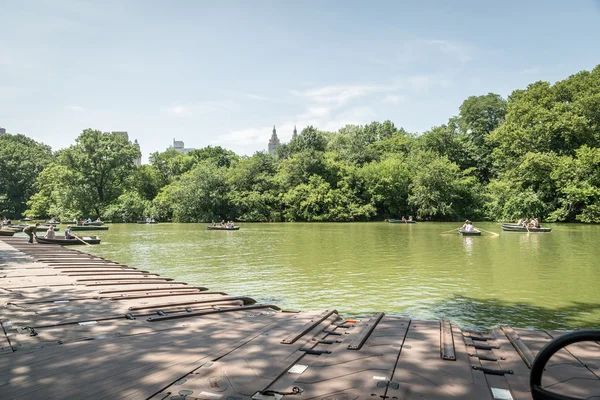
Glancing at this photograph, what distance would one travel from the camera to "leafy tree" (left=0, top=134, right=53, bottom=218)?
225ft

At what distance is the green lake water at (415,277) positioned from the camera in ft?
31.3

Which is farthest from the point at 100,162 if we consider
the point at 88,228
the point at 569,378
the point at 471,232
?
the point at 569,378

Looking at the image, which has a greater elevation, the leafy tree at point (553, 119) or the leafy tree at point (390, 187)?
the leafy tree at point (553, 119)

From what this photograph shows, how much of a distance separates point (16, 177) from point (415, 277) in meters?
79.3

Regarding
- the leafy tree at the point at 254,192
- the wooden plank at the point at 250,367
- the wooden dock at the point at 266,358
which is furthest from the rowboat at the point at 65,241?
the leafy tree at the point at 254,192

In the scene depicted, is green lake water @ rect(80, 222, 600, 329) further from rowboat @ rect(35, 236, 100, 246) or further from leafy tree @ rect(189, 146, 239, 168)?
leafy tree @ rect(189, 146, 239, 168)

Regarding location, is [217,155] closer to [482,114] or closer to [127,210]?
[127,210]

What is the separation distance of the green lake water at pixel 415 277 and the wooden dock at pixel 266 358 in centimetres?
444

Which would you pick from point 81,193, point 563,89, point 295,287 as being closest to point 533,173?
point 563,89

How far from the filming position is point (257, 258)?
1897cm

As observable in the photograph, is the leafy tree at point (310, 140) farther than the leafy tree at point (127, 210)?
Yes

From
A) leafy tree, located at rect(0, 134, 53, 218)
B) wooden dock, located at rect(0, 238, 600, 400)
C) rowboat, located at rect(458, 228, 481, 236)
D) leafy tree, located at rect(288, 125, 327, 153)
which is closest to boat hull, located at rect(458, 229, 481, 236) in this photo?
rowboat, located at rect(458, 228, 481, 236)

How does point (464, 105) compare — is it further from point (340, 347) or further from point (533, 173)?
point (340, 347)

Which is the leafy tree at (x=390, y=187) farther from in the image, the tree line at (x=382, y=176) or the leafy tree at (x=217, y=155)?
the leafy tree at (x=217, y=155)
